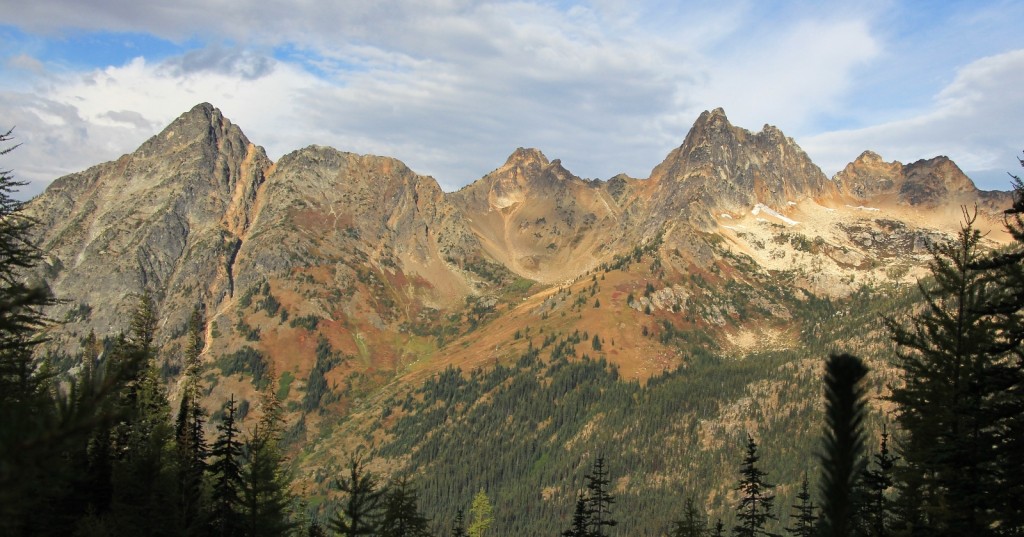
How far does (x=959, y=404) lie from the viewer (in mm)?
21156

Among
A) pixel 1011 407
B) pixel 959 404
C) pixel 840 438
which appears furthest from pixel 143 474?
pixel 1011 407

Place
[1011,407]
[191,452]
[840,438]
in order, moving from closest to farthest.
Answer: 1. [840,438]
2. [1011,407]
3. [191,452]

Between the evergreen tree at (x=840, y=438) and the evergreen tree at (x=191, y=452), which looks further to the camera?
the evergreen tree at (x=191, y=452)

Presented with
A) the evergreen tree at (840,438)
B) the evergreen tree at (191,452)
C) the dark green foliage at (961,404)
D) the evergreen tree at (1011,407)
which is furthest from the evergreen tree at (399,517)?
the evergreen tree at (840,438)

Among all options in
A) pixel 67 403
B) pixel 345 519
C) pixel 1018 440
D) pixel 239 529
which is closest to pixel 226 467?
pixel 239 529

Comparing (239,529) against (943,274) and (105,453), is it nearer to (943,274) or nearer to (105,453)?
(105,453)

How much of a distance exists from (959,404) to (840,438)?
1757cm

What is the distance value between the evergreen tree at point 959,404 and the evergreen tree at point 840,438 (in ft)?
47.8

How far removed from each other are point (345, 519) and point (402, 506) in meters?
7.71

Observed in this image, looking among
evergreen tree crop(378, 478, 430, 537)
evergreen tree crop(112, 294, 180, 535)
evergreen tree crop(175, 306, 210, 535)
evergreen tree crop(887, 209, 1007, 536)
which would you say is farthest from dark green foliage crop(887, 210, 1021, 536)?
evergreen tree crop(175, 306, 210, 535)

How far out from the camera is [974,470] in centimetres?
1883

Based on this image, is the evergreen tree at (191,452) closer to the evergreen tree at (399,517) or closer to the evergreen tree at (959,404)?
the evergreen tree at (399,517)

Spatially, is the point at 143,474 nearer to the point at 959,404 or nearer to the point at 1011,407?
the point at 959,404

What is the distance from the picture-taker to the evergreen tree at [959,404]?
1869 cm
